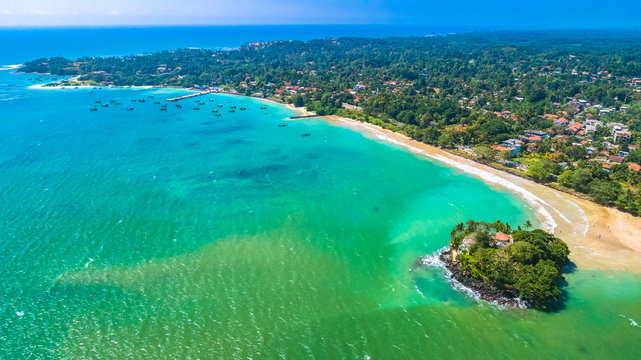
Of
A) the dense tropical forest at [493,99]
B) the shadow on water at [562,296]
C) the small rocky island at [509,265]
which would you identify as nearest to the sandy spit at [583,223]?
the shadow on water at [562,296]

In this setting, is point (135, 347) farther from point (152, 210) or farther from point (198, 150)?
point (198, 150)

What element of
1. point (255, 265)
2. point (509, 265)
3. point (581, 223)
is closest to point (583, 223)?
point (581, 223)

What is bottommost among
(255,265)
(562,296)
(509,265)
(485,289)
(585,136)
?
(255,265)

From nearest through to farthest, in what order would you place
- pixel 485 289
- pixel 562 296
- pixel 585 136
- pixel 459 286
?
pixel 562 296, pixel 485 289, pixel 459 286, pixel 585 136

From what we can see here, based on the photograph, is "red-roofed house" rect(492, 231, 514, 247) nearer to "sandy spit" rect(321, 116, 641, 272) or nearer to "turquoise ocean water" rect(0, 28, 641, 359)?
"turquoise ocean water" rect(0, 28, 641, 359)

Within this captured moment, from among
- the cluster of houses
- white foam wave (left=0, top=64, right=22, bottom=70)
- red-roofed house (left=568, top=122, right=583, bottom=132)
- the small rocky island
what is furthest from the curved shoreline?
white foam wave (left=0, top=64, right=22, bottom=70)

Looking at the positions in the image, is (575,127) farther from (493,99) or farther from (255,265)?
(255,265)

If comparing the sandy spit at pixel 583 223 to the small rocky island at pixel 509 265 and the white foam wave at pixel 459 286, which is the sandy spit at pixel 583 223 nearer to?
the small rocky island at pixel 509 265
